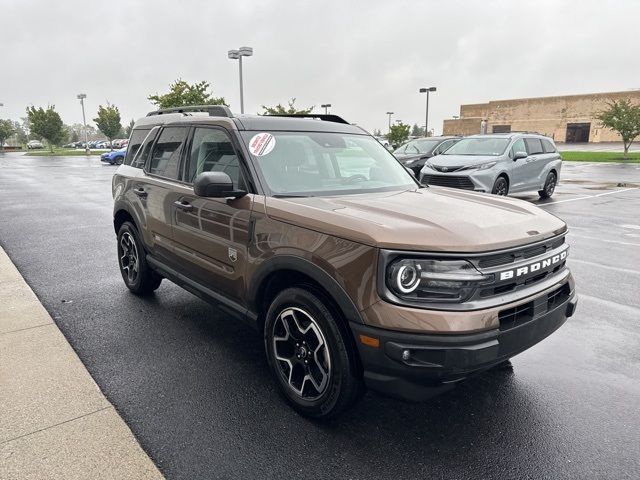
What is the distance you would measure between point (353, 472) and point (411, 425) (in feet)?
1.92

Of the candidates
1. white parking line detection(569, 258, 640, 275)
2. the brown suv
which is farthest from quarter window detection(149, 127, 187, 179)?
white parking line detection(569, 258, 640, 275)

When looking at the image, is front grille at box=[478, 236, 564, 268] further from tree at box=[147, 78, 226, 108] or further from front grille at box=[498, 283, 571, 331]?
tree at box=[147, 78, 226, 108]

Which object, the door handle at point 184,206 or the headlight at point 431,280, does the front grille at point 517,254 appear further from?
the door handle at point 184,206

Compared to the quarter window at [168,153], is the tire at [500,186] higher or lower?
lower

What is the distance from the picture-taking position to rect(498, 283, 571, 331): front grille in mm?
2518

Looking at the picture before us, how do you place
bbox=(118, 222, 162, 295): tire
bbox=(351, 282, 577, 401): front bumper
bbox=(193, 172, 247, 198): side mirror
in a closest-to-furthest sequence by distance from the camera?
bbox=(351, 282, 577, 401): front bumper < bbox=(193, 172, 247, 198): side mirror < bbox=(118, 222, 162, 295): tire

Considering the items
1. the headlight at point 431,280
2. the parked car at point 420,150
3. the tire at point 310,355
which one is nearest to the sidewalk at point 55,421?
the tire at point 310,355

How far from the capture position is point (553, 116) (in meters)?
64.2

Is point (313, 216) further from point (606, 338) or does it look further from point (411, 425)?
point (606, 338)

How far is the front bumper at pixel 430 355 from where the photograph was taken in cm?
232

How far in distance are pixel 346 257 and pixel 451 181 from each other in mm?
9593

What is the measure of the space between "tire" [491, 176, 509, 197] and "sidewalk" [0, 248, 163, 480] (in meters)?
10.2

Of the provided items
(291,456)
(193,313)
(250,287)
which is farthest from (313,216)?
(193,313)

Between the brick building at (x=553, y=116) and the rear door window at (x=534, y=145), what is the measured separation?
52.6 meters
